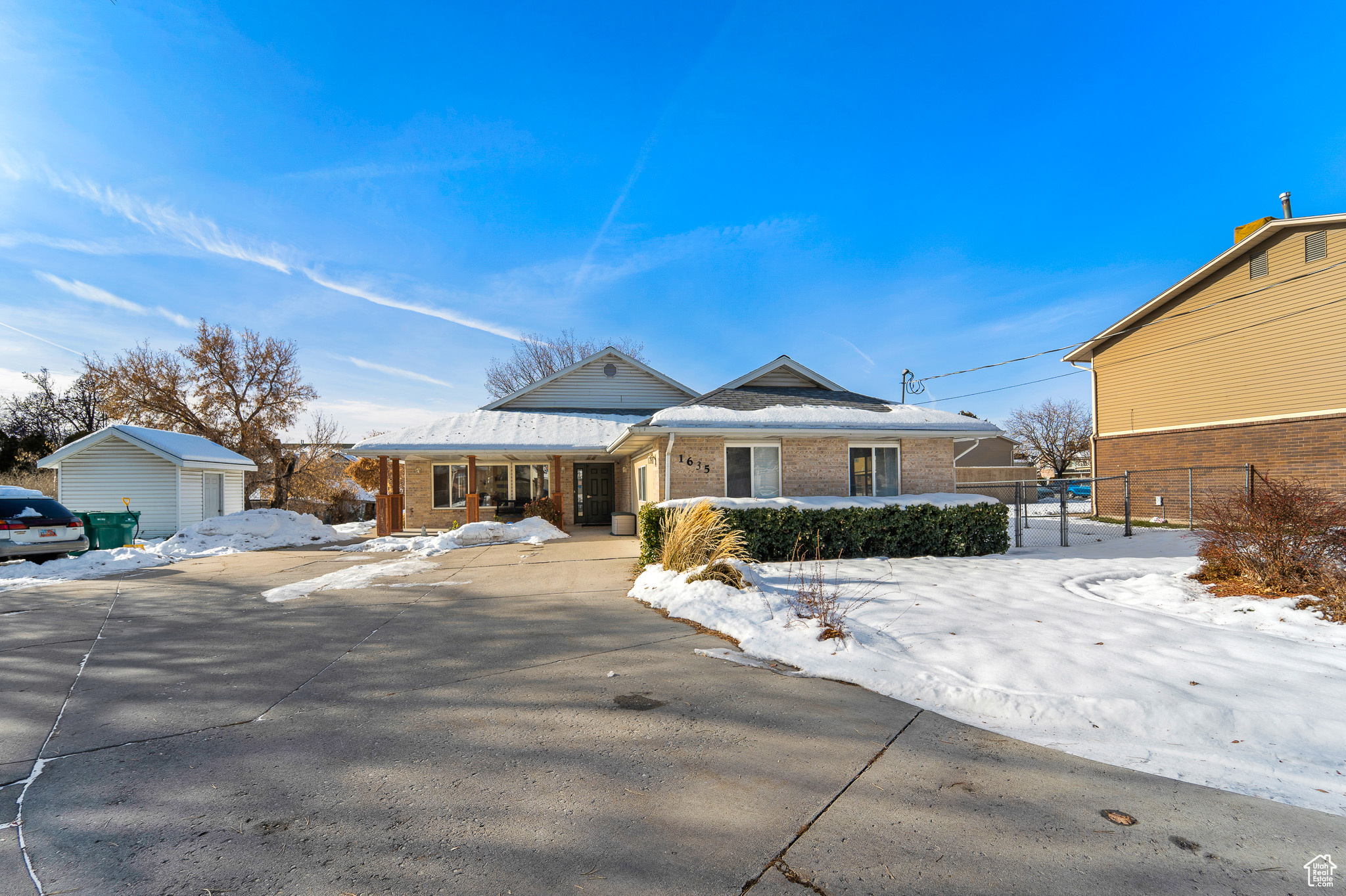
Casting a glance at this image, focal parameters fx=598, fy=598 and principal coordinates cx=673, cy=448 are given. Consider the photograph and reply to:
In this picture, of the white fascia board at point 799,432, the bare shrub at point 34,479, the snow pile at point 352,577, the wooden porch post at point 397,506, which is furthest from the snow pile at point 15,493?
the bare shrub at point 34,479

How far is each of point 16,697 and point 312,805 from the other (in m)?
3.64

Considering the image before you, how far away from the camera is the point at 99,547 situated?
1519cm

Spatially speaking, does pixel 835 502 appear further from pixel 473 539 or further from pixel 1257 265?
pixel 1257 265

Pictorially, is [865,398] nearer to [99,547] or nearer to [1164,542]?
[1164,542]

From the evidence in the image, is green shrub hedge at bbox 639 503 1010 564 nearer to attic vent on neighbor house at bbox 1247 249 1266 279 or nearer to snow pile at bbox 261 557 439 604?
snow pile at bbox 261 557 439 604

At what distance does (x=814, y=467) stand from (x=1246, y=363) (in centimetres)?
1326

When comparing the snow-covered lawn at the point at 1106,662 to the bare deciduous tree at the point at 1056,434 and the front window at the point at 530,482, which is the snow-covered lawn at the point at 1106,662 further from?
the bare deciduous tree at the point at 1056,434

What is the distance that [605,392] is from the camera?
22609 millimetres

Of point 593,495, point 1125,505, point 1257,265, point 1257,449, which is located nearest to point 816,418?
point 1125,505

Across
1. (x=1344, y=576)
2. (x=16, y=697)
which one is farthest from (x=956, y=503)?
(x=16, y=697)

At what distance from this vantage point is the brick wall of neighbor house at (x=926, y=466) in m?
13.8

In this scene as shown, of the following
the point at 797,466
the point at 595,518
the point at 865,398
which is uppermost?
the point at 865,398

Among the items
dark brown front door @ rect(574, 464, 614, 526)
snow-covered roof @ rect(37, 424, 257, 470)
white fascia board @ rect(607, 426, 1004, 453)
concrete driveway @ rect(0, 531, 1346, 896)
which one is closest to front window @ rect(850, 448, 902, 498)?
white fascia board @ rect(607, 426, 1004, 453)

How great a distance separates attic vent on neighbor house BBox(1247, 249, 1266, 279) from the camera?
53.6 feet
